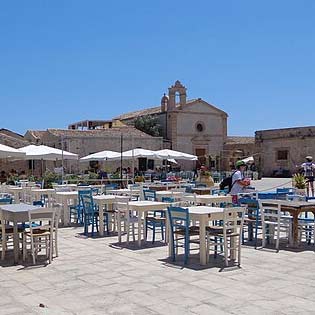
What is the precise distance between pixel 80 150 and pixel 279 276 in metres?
29.7

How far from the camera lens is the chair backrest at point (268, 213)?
757 cm

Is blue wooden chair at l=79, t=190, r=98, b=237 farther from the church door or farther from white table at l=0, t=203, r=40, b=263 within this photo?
the church door

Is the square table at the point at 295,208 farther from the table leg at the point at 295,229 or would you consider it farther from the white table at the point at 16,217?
the white table at the point at 16,217

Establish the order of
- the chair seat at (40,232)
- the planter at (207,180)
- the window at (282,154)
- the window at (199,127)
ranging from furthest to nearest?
the window at (199,127), the window at (282,154), the planter at (207,180), the chair seat at (40,232)

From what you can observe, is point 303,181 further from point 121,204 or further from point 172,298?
point 172,298

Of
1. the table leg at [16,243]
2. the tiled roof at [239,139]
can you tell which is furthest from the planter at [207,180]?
the tiled roof at [239,139]

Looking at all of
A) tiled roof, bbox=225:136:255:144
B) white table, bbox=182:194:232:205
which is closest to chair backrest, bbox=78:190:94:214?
white table, bbox=182:194:232:205

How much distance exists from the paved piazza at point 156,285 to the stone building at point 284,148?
27.0 meters

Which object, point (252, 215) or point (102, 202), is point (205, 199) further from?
point (102, 202)

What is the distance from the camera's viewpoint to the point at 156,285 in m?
5.42

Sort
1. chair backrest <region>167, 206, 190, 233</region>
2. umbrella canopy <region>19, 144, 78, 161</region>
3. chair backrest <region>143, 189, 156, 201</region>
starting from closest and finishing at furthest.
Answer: chair backrest <region>167, 206, 190, 233</region>
chair backrest <region>143, 189, 156, 201</region>
umbrella canopy <region>19, 144, 78, 161</region>

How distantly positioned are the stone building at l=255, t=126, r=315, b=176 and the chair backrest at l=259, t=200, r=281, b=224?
2587 cm

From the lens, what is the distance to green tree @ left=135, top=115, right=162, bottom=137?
4136cm

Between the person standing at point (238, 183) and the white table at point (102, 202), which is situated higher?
the person standing at point (238, 183)
